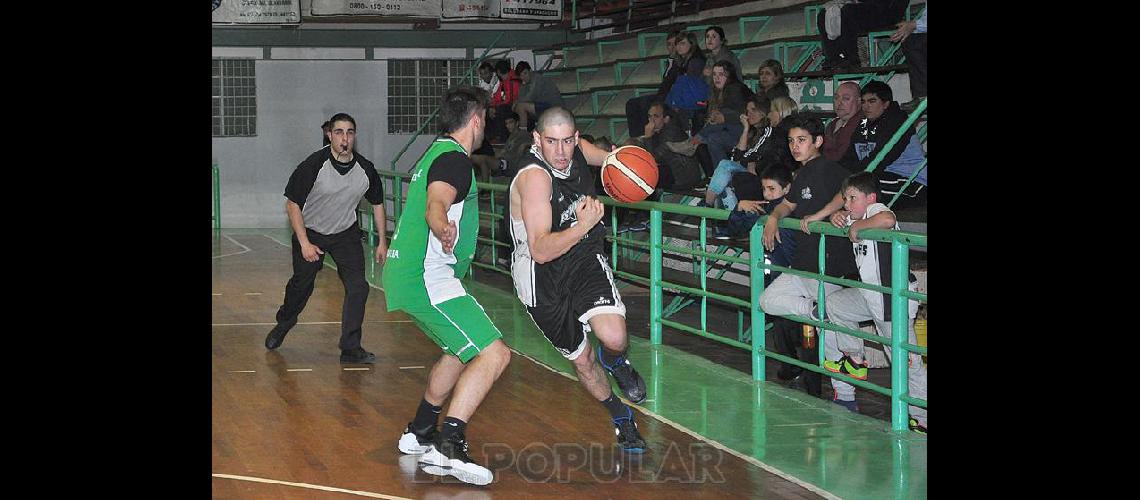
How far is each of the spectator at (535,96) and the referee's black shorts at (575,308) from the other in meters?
12.6

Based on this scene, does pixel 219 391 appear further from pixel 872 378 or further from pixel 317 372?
pixel 872 378

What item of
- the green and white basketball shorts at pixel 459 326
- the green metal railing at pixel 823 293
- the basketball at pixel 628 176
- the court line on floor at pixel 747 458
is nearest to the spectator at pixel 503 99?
the green metal railing at pixel 823 293

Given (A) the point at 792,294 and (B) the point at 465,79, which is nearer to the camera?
(A) the point at 792,294

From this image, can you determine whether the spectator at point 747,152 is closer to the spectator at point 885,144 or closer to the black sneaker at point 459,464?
the spectator at point 885,144

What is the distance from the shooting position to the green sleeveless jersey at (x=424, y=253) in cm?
640

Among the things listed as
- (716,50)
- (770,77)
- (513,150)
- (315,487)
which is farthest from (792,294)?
(513,150)

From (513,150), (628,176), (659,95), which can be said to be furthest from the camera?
(513,150)

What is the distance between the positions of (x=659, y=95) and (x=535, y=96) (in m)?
3.98

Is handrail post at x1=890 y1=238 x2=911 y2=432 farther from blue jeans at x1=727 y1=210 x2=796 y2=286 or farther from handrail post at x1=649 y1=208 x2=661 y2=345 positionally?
handrail post at x1=649 y1=208 x2=661 y2=345

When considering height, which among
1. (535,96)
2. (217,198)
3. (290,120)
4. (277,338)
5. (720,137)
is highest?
(290,120)

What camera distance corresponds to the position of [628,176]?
7242 mm

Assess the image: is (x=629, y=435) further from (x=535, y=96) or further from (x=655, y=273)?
(x=535, y=96)
